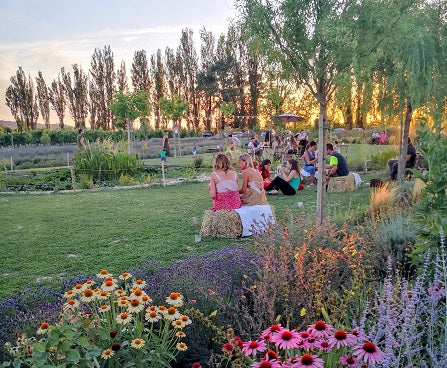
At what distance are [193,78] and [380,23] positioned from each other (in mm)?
51097

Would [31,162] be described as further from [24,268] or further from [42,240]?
[24,268]

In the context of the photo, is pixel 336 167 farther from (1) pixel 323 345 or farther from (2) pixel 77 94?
(2) pixel 77 94

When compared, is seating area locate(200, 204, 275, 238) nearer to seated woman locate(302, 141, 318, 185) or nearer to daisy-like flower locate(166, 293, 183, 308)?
daisy-like flower locate(166, 293, 183, 308)

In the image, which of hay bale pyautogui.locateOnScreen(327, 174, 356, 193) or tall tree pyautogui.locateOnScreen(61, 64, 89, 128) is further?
tall tree pyautogui.locateOnScreen(61, 64, 89, 128)

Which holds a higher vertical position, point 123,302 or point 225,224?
point 123,302

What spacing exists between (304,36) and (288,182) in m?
5.72

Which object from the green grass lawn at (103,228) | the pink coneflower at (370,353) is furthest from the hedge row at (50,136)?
the pink coneflower at (370,353)

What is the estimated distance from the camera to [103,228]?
320 inches

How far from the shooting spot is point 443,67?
10.1m

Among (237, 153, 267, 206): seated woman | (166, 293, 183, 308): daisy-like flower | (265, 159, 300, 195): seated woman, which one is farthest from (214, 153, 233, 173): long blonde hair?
(166, 293, 183, 308): daisy-like flower

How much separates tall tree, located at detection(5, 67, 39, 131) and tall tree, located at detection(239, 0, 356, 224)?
51.1 m

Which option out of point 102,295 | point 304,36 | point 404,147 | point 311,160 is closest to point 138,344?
point 102,295

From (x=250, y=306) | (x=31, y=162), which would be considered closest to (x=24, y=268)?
(x=250, y=306)

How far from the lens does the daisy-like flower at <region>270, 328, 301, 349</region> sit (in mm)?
1600
